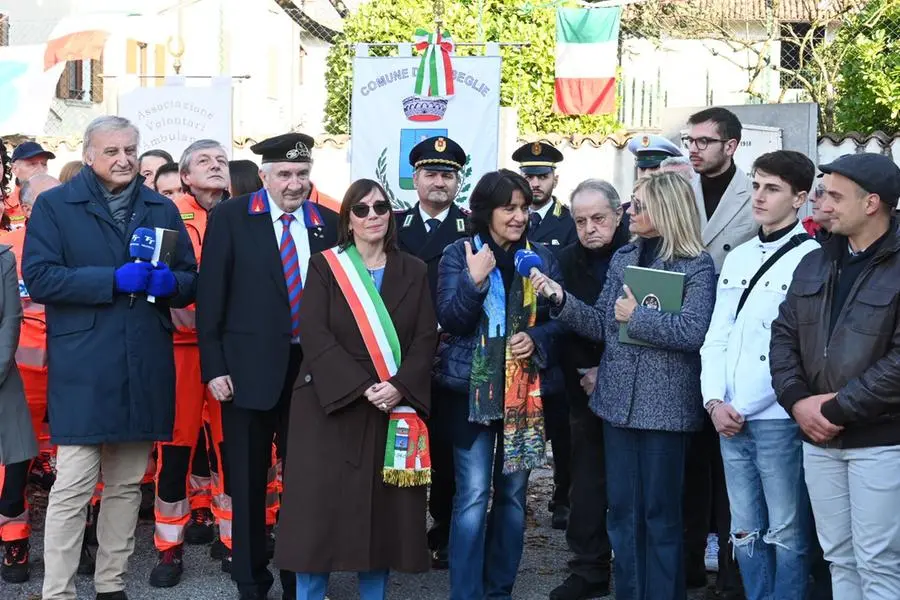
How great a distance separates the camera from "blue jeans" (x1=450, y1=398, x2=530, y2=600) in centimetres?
530

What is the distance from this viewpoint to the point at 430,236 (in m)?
6.05

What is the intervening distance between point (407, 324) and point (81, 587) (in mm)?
2192

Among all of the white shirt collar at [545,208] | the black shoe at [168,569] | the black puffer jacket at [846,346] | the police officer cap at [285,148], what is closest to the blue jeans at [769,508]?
the black puffer jacket at [846,346]

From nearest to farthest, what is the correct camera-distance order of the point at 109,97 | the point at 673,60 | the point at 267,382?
the point at 267,382
the point at 109,97
the point at 673,60

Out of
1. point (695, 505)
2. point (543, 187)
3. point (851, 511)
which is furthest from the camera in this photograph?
point (543, 187)

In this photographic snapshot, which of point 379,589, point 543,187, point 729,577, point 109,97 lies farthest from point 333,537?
point 109,97

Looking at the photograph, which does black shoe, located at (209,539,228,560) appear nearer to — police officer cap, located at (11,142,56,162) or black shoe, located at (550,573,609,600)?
black shoe, located at (550,573,609,600)

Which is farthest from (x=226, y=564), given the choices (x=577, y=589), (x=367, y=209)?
(x=367, y=209)

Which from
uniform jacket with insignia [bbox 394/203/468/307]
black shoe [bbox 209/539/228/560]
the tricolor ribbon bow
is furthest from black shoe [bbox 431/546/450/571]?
the tricolor ribbon bow

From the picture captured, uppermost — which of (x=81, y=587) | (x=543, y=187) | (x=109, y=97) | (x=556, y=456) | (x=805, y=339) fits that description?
(x=109, y=97)

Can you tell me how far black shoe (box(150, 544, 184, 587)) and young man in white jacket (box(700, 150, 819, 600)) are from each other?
277cm

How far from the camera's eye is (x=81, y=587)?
5.89 metres

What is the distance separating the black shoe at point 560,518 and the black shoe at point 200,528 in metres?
2.01

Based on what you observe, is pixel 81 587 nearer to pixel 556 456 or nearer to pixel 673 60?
pixel 556 456
